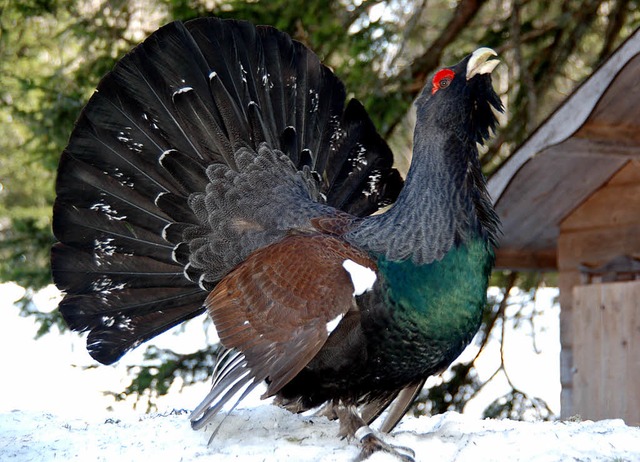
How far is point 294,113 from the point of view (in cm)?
574

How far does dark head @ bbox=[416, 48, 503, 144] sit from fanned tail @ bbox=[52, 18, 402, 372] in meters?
1.19

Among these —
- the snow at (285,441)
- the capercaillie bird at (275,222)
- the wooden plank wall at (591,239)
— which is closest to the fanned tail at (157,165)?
the capercaillie bird at (275,222)

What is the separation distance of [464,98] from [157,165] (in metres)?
1.94

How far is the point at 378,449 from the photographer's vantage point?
434 centimetres

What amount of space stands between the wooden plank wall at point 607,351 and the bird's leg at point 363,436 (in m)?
2.92

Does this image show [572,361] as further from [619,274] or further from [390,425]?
[390,425]

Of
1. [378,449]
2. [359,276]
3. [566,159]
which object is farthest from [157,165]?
[566,159]

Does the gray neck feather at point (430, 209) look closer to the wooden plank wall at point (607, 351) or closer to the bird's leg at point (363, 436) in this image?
the bird's leg at point (363, 436)

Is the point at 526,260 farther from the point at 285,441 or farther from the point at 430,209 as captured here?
the point at 285,441

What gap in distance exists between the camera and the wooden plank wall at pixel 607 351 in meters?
6.80

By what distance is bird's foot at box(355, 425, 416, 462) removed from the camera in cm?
428

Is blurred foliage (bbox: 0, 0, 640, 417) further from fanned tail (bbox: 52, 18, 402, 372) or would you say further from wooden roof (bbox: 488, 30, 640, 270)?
fanned tail (bbox: 52, 18, 402, 372)

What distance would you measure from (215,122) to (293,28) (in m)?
3.50

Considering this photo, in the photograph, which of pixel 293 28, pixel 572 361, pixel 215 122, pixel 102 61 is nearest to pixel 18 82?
pixel 102 61
